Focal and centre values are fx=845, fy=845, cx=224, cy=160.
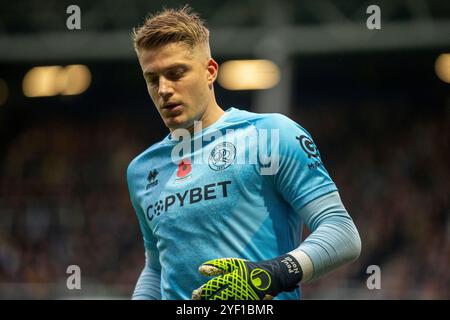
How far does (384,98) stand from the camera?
679 inches

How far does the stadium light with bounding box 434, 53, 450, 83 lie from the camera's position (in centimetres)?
1648

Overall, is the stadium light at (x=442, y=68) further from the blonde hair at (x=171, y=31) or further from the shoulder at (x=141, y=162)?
the blonde hair at (x=171, y=31)

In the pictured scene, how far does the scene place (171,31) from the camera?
334 centimetres

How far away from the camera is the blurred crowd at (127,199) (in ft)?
47.3

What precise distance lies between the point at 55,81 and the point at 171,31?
50.4 ft

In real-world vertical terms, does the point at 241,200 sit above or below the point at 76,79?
below

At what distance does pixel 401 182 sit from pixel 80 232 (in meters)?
6.26

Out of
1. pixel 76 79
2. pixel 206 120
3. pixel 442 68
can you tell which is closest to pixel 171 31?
pixel 206 120

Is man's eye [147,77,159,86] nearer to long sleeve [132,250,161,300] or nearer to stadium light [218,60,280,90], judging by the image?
long sleeve [132,250,161,300]

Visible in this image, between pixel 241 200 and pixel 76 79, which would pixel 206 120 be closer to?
pixel 241 200

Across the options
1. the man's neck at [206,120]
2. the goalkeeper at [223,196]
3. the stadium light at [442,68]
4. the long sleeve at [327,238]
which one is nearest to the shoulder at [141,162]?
the goalkeeper at [223,196]
